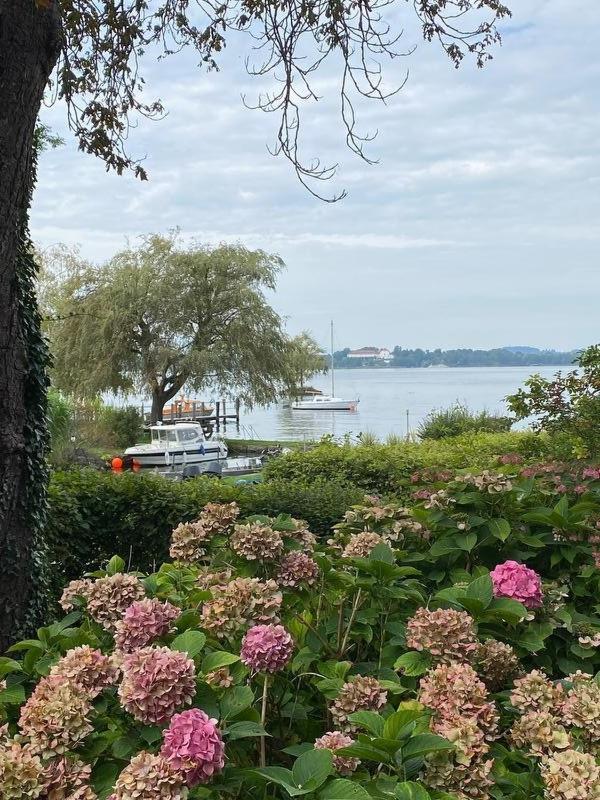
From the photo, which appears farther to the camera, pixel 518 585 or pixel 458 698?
pixel 518 585

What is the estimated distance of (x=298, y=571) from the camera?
1692mm

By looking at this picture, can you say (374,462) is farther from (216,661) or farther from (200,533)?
(216,661)

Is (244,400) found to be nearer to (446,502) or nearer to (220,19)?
(220,19)

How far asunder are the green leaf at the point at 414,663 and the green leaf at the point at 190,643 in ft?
1.45

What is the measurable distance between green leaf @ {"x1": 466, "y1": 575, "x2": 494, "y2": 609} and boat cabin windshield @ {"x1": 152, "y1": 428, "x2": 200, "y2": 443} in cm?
2278

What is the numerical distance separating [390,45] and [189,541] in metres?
4.14

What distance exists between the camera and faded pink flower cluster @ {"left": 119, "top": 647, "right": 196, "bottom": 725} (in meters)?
1.09

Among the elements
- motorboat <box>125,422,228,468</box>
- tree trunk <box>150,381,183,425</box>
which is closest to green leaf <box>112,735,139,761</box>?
motorboat <box>125,422,228,468</box>

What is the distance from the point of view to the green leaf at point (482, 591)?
1561 mm

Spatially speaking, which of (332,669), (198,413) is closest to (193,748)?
(332,669)

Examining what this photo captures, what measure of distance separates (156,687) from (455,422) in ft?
51.6

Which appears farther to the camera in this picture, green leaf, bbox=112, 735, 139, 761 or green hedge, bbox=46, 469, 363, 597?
green hedge, bbox=46, 469, 363, 597

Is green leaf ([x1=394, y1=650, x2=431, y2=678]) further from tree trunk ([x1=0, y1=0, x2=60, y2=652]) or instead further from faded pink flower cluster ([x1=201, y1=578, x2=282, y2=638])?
tree trunk ([x1=0, y1=0, x2=60, y2=652])

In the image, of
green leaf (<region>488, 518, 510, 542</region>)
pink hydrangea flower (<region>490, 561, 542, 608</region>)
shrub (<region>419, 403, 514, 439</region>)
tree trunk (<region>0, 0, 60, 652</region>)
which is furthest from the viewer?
shrub (<region>419, 403, 514, 439</region>)
